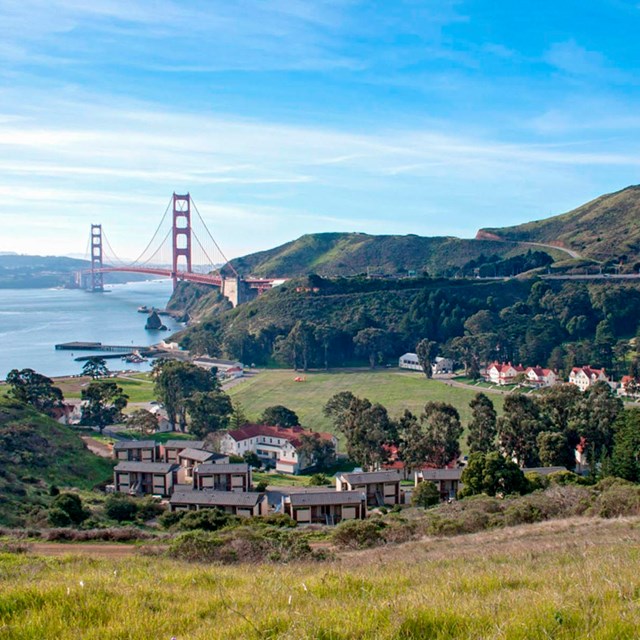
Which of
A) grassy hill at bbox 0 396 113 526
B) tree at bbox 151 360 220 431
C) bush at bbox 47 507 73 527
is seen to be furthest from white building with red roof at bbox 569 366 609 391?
bush at bbox 47 507 73 527

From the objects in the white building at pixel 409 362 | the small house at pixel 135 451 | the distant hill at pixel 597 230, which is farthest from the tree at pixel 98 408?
the distant hill at pixel 597 230

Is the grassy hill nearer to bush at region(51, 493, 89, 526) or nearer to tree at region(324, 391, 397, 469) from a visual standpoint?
bush at region(51, 493, 89, 526)

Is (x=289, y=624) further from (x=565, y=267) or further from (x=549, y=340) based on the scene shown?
(x=565, y=267)

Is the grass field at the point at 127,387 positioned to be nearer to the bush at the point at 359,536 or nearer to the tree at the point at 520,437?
the tree at the point at 520,437

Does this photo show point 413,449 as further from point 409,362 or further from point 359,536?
point 409,362

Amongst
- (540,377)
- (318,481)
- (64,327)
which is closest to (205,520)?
(318,481)

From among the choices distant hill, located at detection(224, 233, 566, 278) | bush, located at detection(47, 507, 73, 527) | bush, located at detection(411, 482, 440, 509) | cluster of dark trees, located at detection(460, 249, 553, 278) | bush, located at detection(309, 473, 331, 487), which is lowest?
bush, located at detection(309, 473, 331, 487)
